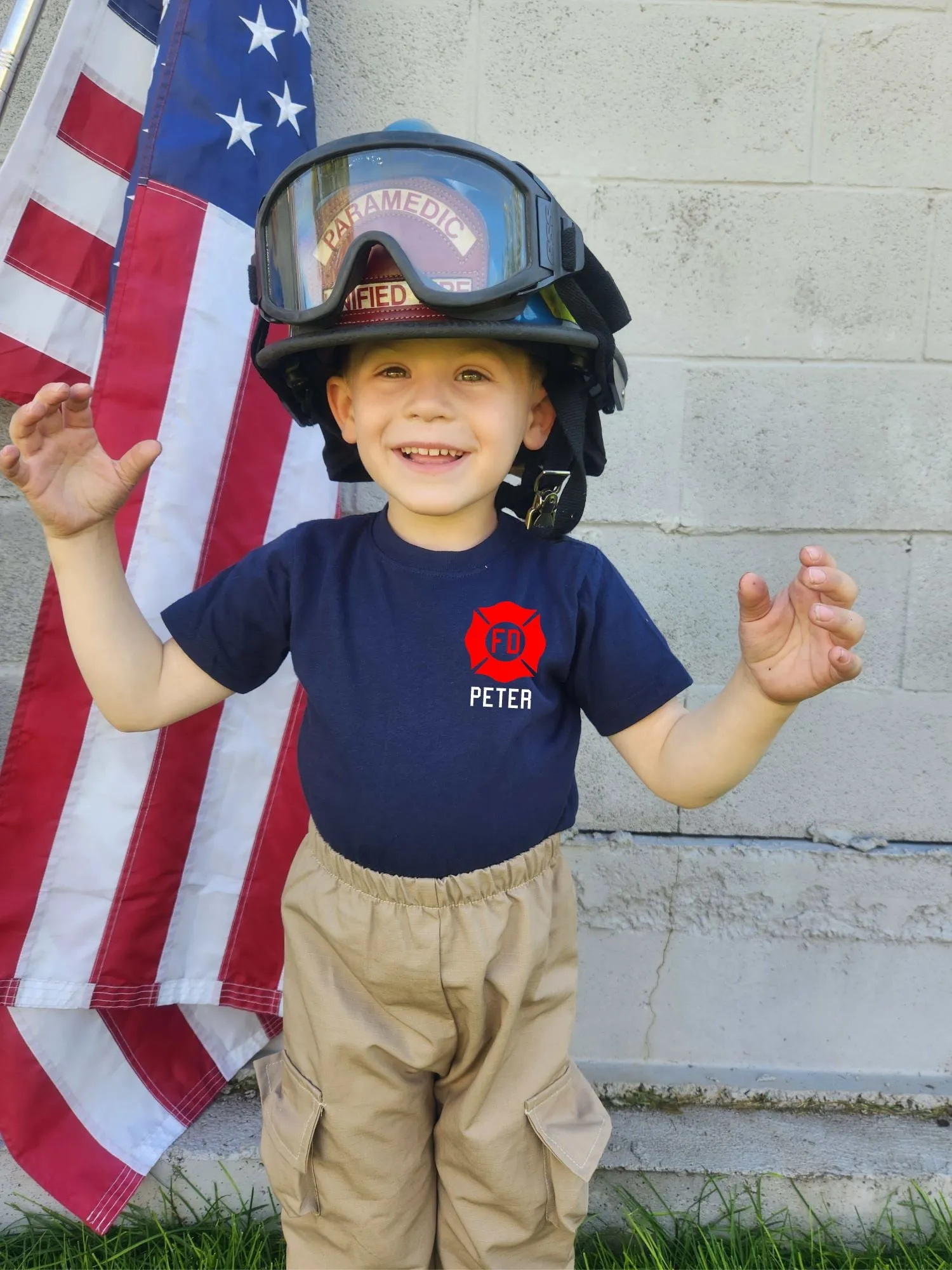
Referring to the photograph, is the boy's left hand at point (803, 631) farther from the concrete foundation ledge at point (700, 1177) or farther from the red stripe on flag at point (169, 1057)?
the red stripe on flag at point (169, 1057)

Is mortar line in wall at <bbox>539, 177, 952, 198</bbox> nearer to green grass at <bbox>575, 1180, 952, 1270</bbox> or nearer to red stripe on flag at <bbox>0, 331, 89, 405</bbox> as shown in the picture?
red stripe on flag at <bbox>0, 331, 89, 405</bbox>

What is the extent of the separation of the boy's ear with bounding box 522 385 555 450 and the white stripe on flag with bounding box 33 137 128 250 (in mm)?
1046

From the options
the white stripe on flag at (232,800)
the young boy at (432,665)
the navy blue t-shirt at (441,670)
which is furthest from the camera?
the white stripe on flag at (232,800)

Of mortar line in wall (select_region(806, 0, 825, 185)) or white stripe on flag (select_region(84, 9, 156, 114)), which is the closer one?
white stripe on flag (select_region(84, 9, 156, 114))

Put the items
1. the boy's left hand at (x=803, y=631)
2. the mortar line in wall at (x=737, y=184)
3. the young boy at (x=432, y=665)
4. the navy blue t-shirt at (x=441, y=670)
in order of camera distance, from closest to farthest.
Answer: the boy's left hand at (x=803, y=631) → the young boy at (x=432, y=665) → the navy blue t-shirt at (x=441, y=670) → the mortar line in wall at (x=737, y=184)

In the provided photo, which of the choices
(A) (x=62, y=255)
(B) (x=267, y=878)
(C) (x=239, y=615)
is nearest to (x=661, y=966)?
(B) (x=267, y=878)

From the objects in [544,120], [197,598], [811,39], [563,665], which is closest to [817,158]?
[811,39]

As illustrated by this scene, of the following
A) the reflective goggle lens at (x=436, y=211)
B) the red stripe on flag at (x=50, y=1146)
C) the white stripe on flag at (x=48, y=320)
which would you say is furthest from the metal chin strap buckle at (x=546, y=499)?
the red stripe on flag at (x=50, y=1146)

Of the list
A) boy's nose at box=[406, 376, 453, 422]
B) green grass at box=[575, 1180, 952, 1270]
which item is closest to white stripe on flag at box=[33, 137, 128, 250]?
boy's nose at box=[406, 376, 453, 422]

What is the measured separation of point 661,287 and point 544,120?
0.46m

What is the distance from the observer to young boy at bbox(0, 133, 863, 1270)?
1400 millimetres

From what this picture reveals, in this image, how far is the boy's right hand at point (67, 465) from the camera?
4.82ft

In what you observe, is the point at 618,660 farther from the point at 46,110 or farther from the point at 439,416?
the point at 46,110

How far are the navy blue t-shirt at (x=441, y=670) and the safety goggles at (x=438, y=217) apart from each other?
40 centimetres
